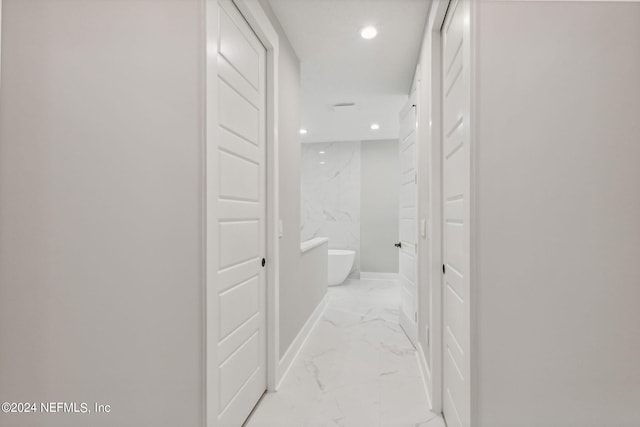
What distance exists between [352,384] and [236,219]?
4.49 ft

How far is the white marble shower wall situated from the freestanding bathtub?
0.65 meters

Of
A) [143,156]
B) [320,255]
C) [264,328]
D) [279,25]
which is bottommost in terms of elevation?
[264,328]

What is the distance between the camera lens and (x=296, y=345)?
2.74 meters

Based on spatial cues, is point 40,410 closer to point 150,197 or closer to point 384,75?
point 150,197

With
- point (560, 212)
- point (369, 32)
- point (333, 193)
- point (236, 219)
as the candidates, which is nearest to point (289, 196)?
point (236, 219)

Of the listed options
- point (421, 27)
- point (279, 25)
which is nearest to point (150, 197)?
point (279, 25)

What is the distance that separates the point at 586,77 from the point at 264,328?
1964 mm

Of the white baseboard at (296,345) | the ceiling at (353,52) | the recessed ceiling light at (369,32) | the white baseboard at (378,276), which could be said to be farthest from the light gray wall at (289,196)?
the white baseboard at (378,276)

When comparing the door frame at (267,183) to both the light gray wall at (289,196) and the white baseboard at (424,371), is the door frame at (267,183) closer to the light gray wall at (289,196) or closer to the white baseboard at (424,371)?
the light gray wall at (289,196)

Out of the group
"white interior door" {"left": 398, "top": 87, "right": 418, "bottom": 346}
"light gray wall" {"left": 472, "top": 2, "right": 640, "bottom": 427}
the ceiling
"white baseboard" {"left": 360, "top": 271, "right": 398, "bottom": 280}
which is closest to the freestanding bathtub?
"white baseboard" {"left": 360, "top": 271, "right": 398, "bottom": 280}

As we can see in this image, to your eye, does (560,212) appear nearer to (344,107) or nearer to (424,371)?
(424,371)

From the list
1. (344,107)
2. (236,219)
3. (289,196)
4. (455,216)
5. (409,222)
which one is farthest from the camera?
(344,107)

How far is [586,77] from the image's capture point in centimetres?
99

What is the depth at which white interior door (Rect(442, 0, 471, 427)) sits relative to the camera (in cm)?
125
